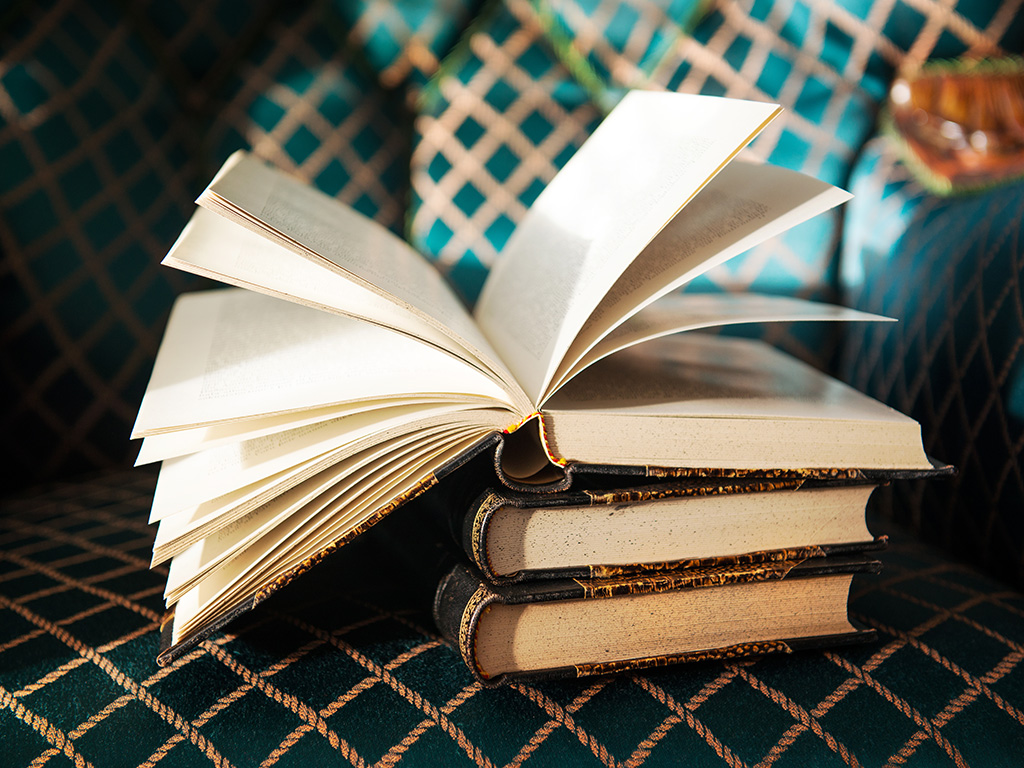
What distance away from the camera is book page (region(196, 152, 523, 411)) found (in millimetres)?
379

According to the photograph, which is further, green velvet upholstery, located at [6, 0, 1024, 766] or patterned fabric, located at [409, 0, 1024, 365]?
patterned fabric, located at [409, 0, 1024, 365]

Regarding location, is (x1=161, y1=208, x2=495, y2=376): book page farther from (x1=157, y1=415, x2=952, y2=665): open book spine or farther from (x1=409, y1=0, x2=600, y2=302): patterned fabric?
(x1=409, y1=0, x2=600, y2=302): patterned fabric

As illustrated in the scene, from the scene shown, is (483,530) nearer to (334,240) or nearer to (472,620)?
(472,620)

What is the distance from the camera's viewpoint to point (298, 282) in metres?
0.41

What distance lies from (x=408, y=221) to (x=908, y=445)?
651 mm

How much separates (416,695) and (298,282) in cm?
24

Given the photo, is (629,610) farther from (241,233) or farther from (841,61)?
(841,61)

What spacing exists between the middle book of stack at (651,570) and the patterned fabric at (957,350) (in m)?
0.20

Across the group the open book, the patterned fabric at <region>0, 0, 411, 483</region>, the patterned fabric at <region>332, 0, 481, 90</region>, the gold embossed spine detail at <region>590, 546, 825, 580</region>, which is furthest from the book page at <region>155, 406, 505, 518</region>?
the patterned fabric at <region>332, 0, 481, 90</region>

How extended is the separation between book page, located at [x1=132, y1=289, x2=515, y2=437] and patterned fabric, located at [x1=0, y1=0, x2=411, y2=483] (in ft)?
0.92

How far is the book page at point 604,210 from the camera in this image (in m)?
0.39

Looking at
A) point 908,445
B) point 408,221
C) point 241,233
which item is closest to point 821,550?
point 908,445

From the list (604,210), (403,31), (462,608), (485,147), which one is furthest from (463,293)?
(462,608)

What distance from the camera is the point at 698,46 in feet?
2.98
